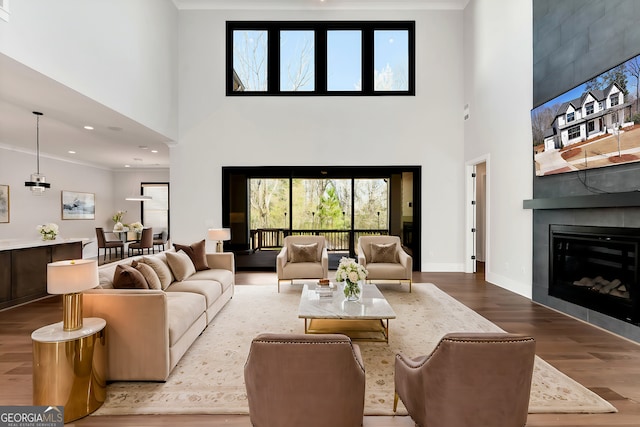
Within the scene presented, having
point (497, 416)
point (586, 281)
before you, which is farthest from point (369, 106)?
point (497, 416)

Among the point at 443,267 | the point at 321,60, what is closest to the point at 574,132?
the point at 443,267

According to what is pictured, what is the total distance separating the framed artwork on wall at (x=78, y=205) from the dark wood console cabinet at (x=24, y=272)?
492 cm

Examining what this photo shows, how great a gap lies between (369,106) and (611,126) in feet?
14.6

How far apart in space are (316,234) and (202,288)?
12.9ft

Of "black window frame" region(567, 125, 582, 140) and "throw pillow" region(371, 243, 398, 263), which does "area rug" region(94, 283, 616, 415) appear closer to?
"throw pillow" region(371, 243, 398, 263)

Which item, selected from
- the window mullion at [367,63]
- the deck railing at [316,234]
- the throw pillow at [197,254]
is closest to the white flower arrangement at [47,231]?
the throw pillow at [197,254]

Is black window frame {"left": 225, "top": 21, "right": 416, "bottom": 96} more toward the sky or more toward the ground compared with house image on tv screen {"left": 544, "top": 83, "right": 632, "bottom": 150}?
more toward the sky

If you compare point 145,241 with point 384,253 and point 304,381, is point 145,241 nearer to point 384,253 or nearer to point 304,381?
point 384,253

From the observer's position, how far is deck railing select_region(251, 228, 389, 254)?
7.32m

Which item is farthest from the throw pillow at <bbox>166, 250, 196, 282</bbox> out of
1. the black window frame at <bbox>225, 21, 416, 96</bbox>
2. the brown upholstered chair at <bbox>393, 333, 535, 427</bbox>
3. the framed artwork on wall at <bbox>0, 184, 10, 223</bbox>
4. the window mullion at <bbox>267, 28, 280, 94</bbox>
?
the framed artwork on wall at <bbox>0, 184, 10, 223</bbox>

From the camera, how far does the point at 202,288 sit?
367 cm

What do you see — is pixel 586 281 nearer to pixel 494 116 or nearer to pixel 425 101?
pixel 494 116

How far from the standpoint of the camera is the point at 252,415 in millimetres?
1545

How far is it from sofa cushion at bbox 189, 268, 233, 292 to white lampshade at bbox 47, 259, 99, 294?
197 cm
